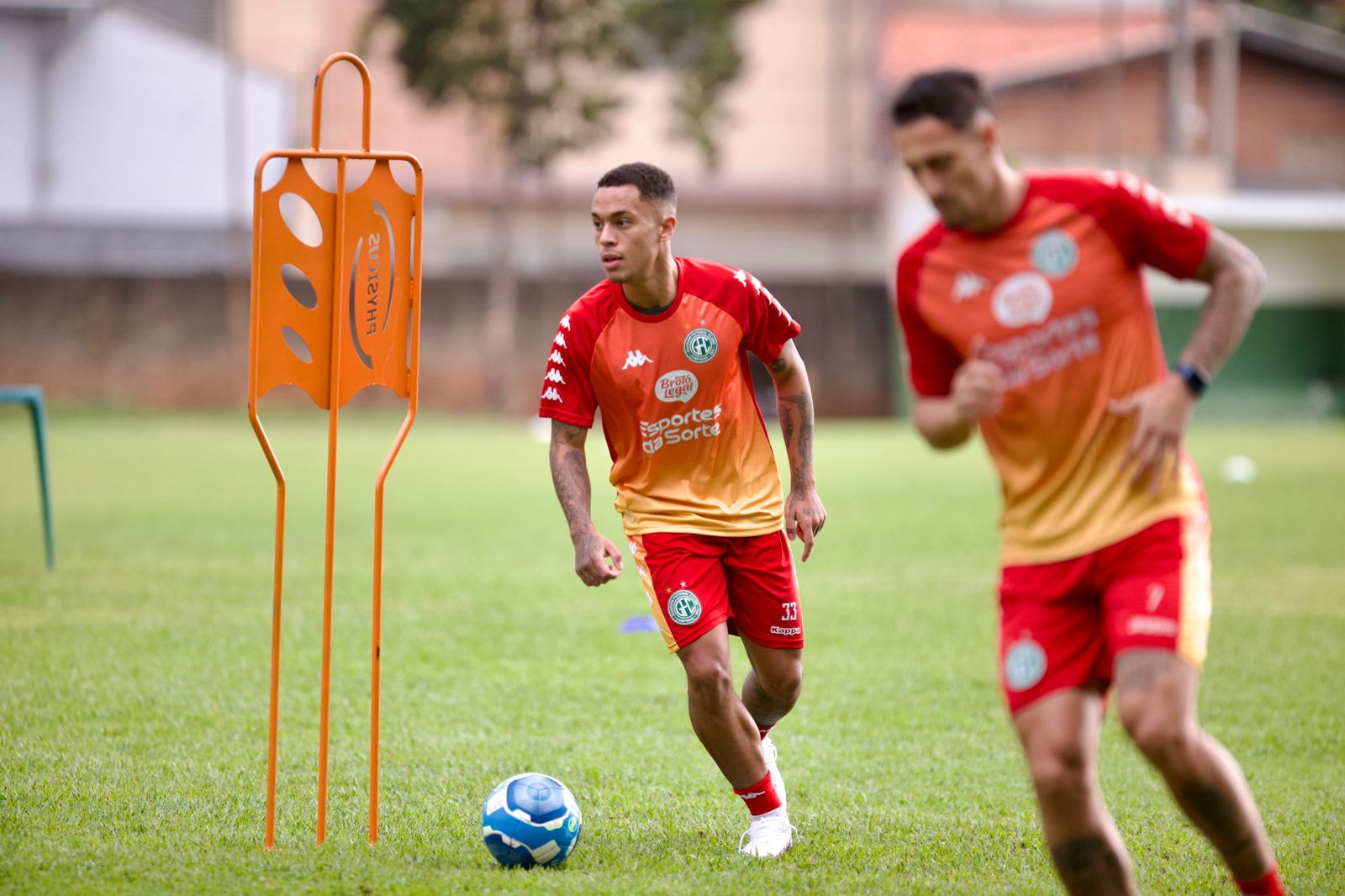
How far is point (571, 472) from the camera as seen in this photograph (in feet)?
17.8

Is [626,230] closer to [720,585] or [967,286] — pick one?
[720,585]

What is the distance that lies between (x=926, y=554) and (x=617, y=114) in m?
33.1

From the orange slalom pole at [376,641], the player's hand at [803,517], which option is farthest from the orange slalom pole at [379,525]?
the player's hand at [803,517]

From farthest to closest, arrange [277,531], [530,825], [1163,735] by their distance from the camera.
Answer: [530,825]
[277,531]
[1163,735]

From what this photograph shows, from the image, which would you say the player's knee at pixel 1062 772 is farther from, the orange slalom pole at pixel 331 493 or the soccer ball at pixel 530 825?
the orange slalom pole at pixel 331 493

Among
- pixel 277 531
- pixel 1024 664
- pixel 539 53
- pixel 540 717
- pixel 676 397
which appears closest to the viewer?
pixel 1024 664

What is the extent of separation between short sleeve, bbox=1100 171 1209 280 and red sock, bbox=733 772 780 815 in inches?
92.6

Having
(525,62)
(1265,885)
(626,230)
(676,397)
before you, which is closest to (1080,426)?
(1265,885)

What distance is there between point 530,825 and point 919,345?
2145mm

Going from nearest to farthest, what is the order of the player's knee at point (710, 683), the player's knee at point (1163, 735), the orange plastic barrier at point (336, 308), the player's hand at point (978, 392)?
the player's knee at point (1163, 735) < the player's hand at point (978, 392) < the orange plastic barrier at point (336, 308) < the player's knee at point (710, 683)

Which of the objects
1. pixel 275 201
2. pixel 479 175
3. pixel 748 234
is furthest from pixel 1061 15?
pixel 275 201

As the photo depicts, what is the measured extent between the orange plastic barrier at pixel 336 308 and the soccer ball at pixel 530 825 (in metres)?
0.46

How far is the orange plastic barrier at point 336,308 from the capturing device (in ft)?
16.1

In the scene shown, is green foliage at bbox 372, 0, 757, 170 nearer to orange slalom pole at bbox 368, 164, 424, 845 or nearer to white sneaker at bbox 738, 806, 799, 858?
orange slalom pole at bbox 368, 164, 424, 845
